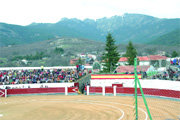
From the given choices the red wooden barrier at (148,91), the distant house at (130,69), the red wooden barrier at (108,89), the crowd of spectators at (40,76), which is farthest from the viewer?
the crowd of spectators at (40,76)

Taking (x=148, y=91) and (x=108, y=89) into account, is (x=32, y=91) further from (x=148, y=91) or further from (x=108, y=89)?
(x=148, y=91)

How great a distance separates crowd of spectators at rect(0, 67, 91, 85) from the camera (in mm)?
41000

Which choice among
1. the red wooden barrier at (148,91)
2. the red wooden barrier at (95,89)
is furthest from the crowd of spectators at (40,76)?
the red wooden barrier at (148,91)

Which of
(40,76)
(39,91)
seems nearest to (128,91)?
(39,91)

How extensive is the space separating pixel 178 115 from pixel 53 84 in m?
24.5

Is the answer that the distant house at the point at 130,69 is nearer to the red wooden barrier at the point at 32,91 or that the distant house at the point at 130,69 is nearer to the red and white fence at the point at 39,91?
the red and white fence at the point at 39,91

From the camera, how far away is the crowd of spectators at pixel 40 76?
135 ft

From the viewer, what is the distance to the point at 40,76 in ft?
143

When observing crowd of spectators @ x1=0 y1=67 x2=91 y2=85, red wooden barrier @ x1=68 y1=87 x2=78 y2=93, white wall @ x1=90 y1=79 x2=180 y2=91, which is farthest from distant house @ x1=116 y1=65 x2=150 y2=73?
red wooden barrier @ x1=68 y1=87 x2=78 y2=93

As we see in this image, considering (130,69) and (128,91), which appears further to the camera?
(130,69)

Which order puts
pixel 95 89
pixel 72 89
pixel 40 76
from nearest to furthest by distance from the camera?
pixel 95 89, pixel 72 89, pixel 40 76

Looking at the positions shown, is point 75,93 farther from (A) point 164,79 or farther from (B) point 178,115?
(B) point 178,115

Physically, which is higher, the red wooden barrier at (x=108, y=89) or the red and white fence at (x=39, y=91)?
the red wooden barrier at (x=108, y=89)

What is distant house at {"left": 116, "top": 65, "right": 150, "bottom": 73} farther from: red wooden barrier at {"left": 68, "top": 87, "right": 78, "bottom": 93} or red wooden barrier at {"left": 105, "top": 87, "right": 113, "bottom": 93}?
red wooden barrier at {"left": 68, "top": 87, "right": 78, "bottom": 93}
